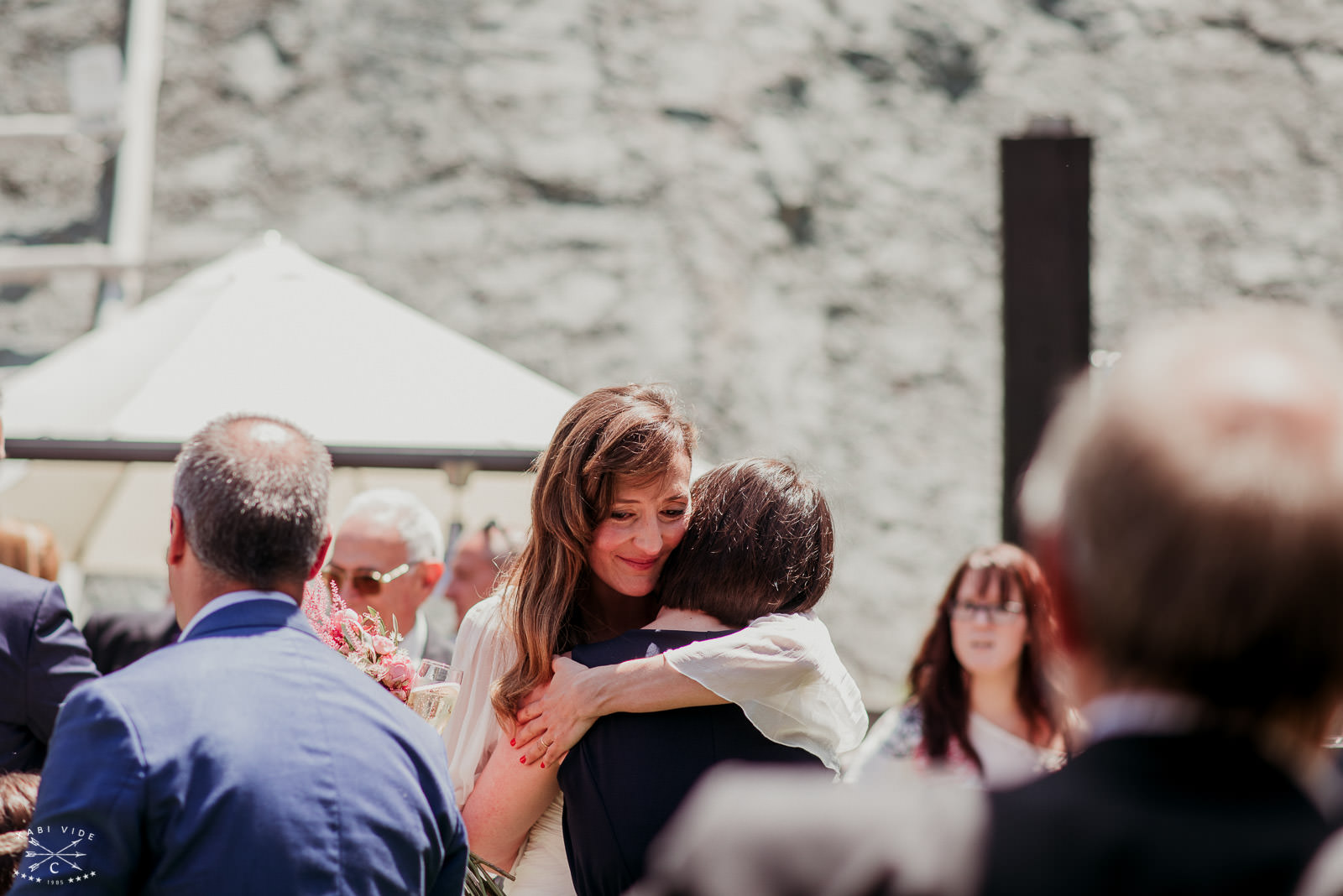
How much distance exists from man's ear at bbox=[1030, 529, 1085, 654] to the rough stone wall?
5.91 m

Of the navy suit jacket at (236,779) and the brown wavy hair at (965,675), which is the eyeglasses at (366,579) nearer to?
the brown wavy hair at (965,675)

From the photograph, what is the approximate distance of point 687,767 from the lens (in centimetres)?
197

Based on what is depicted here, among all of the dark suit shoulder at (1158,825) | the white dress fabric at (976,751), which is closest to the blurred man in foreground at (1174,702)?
the dark suit shoulder at (1158,825)

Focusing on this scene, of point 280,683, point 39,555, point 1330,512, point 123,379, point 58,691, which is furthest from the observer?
point 123,379

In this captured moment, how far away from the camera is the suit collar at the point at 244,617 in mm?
1758

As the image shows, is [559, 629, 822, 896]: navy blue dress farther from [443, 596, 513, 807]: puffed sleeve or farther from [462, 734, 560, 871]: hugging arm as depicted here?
[443, 596, 513, 807]: puffed sleeve

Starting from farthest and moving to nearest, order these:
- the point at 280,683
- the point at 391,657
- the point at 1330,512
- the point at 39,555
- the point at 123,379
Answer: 1. the point at 123,379
2. the point at 39,555
3. the point at 391,657
4. the point at 280,683
5. the point at 1330,512

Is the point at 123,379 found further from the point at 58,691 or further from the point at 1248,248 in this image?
the point at 1248,248

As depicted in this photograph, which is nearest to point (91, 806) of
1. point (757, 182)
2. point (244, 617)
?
point (244, 617)

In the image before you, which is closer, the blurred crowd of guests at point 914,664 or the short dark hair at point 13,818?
the blurred crowd of guests at point 914,664

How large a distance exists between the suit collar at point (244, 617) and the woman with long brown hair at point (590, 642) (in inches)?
17.0

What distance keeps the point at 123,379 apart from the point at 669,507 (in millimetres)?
2381

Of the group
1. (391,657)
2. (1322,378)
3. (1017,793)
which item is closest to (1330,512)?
(1322,378)

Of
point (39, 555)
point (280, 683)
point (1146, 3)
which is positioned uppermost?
point (1146, 3)
